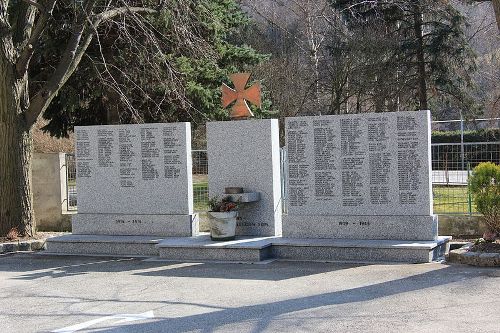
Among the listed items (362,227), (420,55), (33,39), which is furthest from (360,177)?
(420,55)

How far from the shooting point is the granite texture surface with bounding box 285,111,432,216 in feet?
37.9

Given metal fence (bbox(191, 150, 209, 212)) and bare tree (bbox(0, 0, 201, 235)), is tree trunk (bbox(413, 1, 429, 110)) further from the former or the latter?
bare tree (bbox(0, 0, 201, 235))

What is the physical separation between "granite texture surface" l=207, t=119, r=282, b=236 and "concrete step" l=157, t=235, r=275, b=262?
0.43 meters

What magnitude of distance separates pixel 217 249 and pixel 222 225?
489 millimetres

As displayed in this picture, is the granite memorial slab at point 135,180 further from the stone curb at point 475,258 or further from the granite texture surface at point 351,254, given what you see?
the stone curb at point 475,258

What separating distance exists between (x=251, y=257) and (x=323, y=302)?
3309mm

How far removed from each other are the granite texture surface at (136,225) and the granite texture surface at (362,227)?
1.99m

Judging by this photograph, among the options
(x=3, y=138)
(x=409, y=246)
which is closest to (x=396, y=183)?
(x=409, y=246)

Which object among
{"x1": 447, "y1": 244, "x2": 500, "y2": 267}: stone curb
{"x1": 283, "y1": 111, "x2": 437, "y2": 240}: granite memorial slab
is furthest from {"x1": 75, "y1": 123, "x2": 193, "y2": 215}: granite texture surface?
{"x1": 447, "y1": 244, "x2": 500, "y2": 267}: stone curb

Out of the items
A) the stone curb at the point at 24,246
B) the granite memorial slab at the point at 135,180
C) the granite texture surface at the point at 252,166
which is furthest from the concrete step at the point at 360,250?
the stone curb at the point at 24,246

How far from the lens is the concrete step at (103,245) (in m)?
13.1

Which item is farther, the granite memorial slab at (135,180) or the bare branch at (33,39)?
the bare branch at (33,39)

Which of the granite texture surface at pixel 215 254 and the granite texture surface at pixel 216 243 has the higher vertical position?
the granite texture surface at pixel 216 243

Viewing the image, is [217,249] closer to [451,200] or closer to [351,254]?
[351,254]
